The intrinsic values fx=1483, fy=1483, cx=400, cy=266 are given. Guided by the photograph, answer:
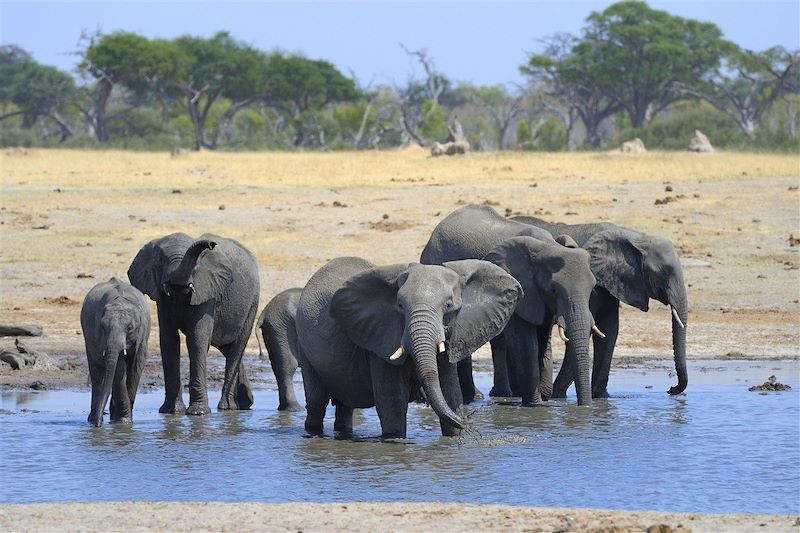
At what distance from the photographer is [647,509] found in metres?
8.78

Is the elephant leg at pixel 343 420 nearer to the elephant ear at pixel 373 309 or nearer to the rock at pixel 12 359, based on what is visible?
the elephant ear at pixel 373 309

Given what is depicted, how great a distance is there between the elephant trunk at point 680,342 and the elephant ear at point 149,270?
4.75 meters

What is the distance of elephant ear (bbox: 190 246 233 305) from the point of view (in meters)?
12.4

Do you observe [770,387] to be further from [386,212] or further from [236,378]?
[386,212]

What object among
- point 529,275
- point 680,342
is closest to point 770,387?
point 680,342

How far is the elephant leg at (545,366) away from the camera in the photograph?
13.5 metres

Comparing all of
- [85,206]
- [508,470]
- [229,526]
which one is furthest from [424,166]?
[229,526]

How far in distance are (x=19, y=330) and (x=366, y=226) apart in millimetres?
8702

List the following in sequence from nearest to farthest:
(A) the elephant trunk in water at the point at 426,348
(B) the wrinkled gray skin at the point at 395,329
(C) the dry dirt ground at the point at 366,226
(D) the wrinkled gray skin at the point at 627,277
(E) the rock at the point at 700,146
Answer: (C) the dry dirt ground at the point at 366,226
(A) the elephant trunk in water at the point at 426,348
(B) the wrinkled gray skin at the point at 395,329
(D) the wrinkled gray skin at the point at 627,277
(E) the rock at the point at 700,146

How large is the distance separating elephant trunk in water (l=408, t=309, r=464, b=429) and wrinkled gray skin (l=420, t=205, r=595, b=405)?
3167 millimetres

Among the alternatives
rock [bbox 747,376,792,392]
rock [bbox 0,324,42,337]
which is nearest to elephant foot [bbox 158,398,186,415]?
rock [bbox 0,324,42,337]

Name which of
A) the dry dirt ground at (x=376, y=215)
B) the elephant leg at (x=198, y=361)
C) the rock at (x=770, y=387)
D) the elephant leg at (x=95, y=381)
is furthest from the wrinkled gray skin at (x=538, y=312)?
the dry dirt ground at (x=376, y=215)

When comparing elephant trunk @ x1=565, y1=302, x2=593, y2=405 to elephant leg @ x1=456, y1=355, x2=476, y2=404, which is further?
elephant leg @ x1=456, y1=355, x2=476, y2=404

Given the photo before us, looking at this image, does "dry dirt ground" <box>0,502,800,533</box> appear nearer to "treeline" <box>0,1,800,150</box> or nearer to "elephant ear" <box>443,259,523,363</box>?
"elephant ear" <box>443,259,523,363</box>
